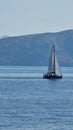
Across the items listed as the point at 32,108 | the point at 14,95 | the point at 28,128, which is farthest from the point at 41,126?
the point at 14,95

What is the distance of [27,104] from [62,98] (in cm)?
1123

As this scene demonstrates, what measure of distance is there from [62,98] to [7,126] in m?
29.9

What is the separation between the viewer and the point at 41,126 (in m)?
59.2

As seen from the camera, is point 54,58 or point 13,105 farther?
point 54,58

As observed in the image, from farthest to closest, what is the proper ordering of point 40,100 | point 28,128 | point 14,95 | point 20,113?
point 14,95
point 40,100
point 20,113
point 28,128

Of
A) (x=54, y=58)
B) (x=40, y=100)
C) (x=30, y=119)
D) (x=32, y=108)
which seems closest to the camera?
(x=30, y=119)

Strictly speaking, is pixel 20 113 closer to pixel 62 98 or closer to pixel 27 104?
pixel 27 104

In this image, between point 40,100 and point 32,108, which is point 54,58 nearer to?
point 40,100

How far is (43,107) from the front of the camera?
7494 centimetres

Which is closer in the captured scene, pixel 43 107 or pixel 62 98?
pixel 43 107

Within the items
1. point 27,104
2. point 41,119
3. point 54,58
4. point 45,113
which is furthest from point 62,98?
point 54,58

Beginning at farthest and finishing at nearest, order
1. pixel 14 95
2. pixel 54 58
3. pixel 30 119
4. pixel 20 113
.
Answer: pixel 54 58, pixel 14 95, pixel 20 113, pixel 30 119

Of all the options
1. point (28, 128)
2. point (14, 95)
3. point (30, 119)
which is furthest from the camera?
point (14, 95)

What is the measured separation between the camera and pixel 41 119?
6359cm
